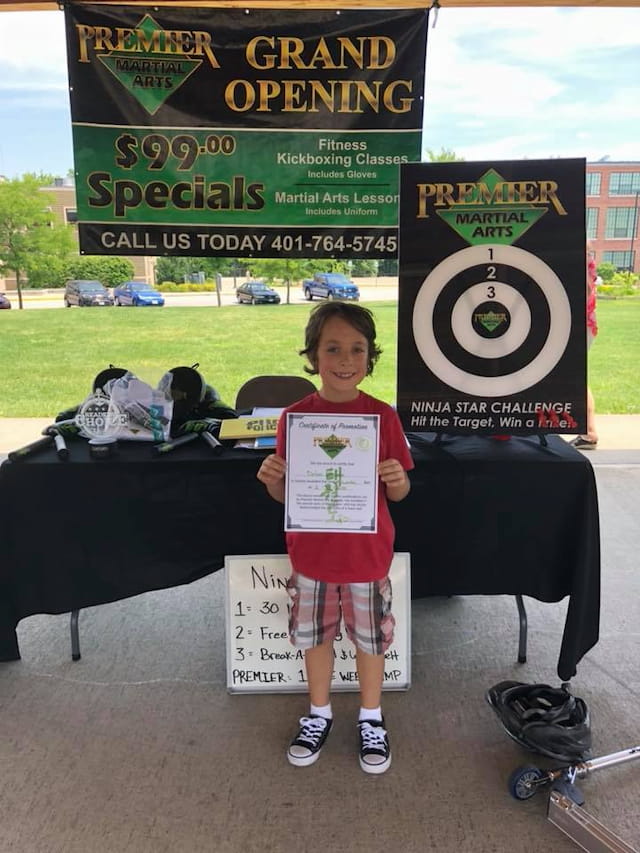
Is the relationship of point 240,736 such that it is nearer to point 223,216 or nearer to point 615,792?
point 615,792

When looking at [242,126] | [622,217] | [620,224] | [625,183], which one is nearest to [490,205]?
[242,126]

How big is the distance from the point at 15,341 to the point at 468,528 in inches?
539

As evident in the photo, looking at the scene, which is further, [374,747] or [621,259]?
[621,259]

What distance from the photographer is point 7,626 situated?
7.21 ft

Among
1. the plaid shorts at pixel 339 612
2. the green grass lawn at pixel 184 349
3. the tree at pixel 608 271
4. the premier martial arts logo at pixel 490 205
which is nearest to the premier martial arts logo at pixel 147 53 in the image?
the premier martial arts logo at pixel 490 205

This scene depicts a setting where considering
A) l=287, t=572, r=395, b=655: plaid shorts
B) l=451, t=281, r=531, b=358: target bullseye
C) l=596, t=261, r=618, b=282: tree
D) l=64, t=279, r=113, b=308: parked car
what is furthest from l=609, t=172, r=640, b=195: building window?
l=64, t=279, r=113, b=308: parked car

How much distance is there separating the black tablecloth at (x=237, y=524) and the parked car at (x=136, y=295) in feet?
45.8

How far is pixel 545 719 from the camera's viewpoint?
5.97ft

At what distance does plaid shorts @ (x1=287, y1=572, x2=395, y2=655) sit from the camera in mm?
1826

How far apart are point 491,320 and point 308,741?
4.84 ft

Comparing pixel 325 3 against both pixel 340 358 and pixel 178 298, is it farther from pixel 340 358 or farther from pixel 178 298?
pixel 178 298

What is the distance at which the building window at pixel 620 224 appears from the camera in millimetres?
7998

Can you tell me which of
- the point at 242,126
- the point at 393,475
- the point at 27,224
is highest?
the point at 27,224

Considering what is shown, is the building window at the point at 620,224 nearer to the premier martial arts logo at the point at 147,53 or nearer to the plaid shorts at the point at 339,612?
the premier martial arts logo at the point at 147,53
